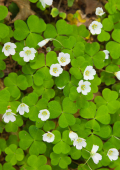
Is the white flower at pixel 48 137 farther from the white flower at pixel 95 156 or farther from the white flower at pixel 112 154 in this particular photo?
the white flower at pixel 112 154

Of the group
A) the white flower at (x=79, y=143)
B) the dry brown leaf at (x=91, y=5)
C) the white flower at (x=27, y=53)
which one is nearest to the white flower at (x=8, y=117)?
the white flower at (x=27, y=53)

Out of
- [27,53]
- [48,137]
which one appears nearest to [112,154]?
[48,137]

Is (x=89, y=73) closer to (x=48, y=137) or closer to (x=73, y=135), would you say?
(x=73, y=135)

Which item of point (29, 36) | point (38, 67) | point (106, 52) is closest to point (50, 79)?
point (38, 67)

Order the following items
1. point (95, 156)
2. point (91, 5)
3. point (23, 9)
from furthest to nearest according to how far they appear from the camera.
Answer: point (91, 5), point (23, 9), point (95, 156)

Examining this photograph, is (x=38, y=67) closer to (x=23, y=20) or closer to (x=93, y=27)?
(x=23, y=20)

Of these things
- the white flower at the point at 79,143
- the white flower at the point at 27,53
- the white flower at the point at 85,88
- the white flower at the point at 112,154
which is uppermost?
the white flower at the point at 27,53

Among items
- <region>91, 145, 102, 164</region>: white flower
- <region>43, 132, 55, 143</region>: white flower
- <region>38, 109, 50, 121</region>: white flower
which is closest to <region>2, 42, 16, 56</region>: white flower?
<region>38, 109, 50, 121</region>: white flower

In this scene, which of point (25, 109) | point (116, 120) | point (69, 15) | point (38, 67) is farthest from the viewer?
point (69, 15)
